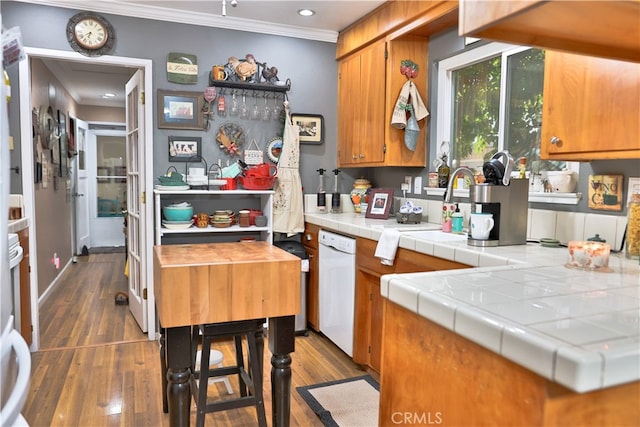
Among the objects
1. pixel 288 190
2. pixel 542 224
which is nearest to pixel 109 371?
pixel 288 190

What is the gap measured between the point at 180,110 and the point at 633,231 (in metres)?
3.03

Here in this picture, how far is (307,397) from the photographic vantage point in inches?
103

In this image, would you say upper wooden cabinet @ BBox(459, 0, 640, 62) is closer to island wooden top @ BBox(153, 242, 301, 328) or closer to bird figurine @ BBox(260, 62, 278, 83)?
island wooden top @ BBox(153, 242, 301, 328)

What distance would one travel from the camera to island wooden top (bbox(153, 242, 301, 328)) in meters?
1.69

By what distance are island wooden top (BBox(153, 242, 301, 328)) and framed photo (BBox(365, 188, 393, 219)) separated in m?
1.60

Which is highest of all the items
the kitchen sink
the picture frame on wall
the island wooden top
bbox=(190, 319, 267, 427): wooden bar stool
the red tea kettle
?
the red tea kettle

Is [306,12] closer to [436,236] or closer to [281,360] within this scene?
[436,236]

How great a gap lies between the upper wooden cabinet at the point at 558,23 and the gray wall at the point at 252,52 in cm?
192

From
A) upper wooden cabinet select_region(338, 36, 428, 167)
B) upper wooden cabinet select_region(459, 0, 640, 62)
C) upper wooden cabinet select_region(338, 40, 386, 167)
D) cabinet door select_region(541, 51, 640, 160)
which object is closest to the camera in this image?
upper wooden cabinet select_region(459, 0, 640, 62)

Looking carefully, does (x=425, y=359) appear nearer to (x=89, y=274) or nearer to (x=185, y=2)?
(x=185, y=2)

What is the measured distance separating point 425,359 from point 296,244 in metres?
2.59

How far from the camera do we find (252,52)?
374 centimetres

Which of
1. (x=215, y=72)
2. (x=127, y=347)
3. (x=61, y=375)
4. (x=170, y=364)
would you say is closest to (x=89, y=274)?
(x=127, y=347)

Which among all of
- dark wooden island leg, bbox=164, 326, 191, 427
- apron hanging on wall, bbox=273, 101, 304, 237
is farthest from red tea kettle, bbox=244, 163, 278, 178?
dark wooden island leg, bbox=164, 326, 191, 427
